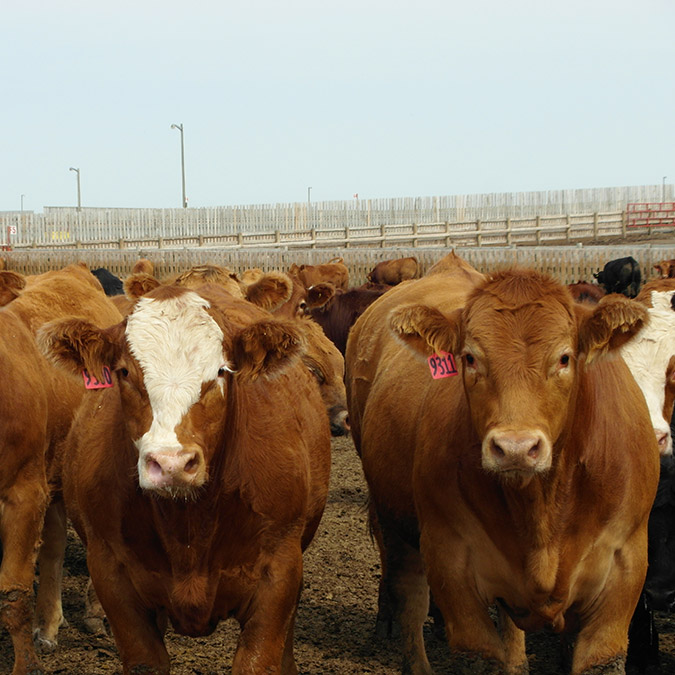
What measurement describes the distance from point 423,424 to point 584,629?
1.07 meters

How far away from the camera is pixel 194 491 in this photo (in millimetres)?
3689

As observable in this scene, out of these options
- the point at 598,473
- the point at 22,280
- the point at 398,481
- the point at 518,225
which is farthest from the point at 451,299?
the point at 518,225

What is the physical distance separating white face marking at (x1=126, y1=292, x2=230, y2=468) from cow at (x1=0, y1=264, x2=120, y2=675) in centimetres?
165

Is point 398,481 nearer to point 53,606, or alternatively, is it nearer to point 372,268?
point 53,606

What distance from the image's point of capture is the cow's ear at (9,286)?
5703mm

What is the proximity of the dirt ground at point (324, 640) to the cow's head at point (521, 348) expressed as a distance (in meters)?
2.08

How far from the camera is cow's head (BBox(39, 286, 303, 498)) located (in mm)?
3457

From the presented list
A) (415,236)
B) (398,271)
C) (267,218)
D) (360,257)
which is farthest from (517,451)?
(267,218)

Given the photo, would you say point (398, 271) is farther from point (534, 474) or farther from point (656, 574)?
point (534, 474)

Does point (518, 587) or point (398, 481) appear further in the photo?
point (398, 481)

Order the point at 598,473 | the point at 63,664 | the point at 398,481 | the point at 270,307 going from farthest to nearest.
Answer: the point at 270,307
the point at 63,664
the point at 398,481
the point at 598,473

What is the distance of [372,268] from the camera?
20.5 meters

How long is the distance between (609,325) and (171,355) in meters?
1.56

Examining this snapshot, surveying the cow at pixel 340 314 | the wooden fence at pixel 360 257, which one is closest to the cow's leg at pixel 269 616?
the cow at pixel 340 314
